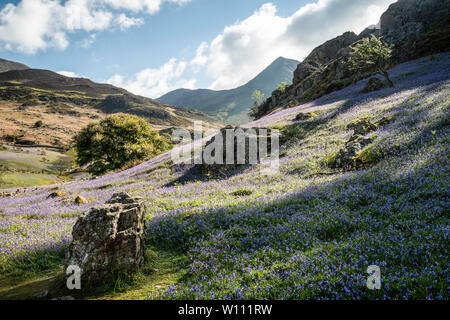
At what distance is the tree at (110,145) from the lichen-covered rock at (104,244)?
30.7 m

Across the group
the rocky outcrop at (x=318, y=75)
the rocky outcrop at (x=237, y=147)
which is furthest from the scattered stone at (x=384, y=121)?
the rocky outcrop at (x=318, y=75)

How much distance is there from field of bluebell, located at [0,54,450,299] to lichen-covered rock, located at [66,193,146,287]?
1.28 m

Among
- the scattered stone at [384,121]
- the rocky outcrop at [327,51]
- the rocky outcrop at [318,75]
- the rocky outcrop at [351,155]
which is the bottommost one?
the rocky outcrop at [351,155]

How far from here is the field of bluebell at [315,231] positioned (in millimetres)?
4020

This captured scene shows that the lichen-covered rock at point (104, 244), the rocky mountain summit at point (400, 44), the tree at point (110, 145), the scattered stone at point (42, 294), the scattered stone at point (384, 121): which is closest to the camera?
the scattered stone at point (42, 294)

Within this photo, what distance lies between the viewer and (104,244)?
4840 millimetres

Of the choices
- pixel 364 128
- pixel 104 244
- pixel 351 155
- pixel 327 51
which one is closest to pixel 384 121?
pixel 364 128

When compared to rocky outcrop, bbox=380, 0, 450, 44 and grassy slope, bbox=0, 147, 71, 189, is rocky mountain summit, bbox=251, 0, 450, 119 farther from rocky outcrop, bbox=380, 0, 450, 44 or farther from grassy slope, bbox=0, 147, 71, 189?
grassy slope, bbox=0, 147, 71, 189

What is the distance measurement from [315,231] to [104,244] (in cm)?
543

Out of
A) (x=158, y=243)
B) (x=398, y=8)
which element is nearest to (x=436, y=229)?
(x=158, y=243)

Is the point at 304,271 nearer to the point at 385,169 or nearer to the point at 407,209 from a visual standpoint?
the point at 407,209

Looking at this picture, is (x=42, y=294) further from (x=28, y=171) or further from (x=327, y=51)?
(x=327, y=51)

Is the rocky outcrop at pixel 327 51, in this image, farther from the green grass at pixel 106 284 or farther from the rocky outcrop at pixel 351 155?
the green grass at pixel 106 284
